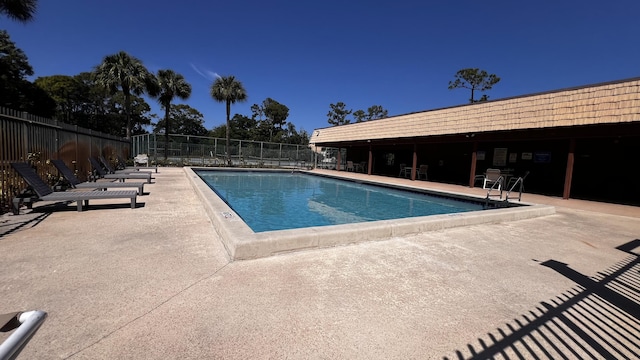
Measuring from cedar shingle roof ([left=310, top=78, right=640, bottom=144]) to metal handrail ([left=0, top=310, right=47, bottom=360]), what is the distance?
11.6 metres

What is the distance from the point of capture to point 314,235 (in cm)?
376

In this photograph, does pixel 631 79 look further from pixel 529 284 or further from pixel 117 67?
pixel 117 67

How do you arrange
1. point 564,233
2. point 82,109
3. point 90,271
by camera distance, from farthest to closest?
1. point 82,109
2. point 564,233
3. point 90,271

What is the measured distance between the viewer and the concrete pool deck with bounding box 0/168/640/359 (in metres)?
1.92

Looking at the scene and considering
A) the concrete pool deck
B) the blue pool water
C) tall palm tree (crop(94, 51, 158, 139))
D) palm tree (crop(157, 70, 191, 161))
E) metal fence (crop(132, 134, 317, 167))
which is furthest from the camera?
palm tree (crop(157, 70, 191, 161))

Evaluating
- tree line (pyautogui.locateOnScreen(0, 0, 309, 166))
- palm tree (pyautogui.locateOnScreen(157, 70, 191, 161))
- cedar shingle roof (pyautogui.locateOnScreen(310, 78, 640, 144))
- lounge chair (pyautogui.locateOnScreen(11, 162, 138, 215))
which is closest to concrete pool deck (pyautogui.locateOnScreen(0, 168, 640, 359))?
lounge chair (pyautogui.locateOnScreen(11, 162, 138, 215))

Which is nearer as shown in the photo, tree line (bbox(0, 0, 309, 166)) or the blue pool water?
the blue pool water

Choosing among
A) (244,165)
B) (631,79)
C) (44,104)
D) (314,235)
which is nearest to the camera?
(314,235)

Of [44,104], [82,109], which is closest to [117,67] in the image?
[44,104]

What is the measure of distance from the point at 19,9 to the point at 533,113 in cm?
1943

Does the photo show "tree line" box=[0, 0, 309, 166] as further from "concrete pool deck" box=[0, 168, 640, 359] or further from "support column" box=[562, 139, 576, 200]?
"support column" box=[562, 139, 576, 200]

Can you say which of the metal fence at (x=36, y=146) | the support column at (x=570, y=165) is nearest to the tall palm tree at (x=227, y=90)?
the metal fence at (x=36, y=146)

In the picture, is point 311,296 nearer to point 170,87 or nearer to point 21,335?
point 21,335

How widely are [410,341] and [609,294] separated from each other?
2400 mm
